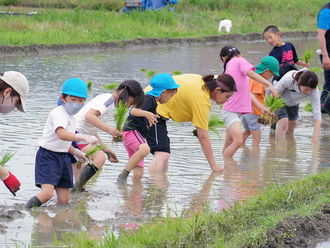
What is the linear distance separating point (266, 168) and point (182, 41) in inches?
593

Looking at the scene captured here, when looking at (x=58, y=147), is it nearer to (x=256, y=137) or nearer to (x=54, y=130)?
(x=54, y=130)

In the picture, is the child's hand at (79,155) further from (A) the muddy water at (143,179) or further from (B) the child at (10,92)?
(B) the child at (10,92)

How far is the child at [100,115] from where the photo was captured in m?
4.12

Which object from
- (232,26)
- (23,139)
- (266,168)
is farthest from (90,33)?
(266,168)

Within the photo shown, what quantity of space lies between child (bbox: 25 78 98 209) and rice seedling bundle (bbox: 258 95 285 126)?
2.99 m

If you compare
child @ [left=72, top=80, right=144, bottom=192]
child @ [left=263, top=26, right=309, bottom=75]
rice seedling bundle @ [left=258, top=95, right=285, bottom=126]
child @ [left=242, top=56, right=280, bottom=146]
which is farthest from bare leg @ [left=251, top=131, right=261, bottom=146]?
child @ [left=72, top=80, right=144, bottom=192]

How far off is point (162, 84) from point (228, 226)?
1.74 m

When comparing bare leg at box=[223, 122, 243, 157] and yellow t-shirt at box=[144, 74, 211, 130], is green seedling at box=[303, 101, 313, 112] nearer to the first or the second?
bare leg at box=[223, 122, 243, 157]

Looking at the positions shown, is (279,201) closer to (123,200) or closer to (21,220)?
(123,200)

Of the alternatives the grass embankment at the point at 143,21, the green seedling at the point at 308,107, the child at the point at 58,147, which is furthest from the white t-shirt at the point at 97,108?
the grass embankment at the point at 143,21

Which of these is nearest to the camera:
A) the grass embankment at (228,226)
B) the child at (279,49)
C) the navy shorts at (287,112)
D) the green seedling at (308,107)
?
the grass embankment at (228,226)

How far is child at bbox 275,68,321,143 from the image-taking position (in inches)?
235

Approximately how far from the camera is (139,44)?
1831 cm

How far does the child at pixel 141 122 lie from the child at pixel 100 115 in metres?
0.22
